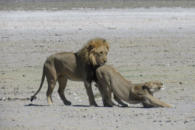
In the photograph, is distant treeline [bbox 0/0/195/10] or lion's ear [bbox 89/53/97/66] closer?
lion's ear [bbox 89/53/97/66]

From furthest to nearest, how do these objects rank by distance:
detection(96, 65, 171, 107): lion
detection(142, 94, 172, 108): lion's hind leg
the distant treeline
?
1. the distant treeline
2. detection(96, 65, 171, 107): lion
3. detection(142, 94, 172, 108): lion's hind leg

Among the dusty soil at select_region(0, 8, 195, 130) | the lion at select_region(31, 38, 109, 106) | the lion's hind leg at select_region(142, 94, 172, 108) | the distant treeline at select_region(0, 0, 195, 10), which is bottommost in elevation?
the distant treeline at select_region(0, 0, 195, 10)

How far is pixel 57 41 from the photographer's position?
26812 millimetres

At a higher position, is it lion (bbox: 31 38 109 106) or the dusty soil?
lion (bbox: 31 38 109 106)

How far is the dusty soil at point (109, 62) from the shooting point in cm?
1112

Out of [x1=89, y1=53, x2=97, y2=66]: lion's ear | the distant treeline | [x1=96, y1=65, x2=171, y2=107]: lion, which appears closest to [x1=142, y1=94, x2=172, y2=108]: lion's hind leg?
[x1=96, y1=65, x2=171, y2=107]: lion

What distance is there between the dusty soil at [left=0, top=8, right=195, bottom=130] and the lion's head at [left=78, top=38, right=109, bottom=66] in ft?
2.71

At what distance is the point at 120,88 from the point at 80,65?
3.03ft

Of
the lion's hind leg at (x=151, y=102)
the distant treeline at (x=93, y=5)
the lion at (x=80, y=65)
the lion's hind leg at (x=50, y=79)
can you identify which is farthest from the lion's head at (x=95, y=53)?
the distant treeline at (x=93, y=5)

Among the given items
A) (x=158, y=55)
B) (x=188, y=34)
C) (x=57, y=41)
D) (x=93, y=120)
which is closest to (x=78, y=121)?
(x=93, y=120)

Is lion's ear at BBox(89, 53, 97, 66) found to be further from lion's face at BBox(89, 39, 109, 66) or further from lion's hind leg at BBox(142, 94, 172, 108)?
lion's hind leg at BBox(142, 94, 172, 108)

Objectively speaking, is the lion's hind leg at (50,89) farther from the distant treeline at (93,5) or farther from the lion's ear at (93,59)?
the distant treeline at (93,5)

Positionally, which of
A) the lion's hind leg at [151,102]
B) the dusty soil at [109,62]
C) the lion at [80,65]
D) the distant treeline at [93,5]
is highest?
the lion at [80,65]

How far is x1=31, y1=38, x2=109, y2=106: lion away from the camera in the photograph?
12.9 metres
